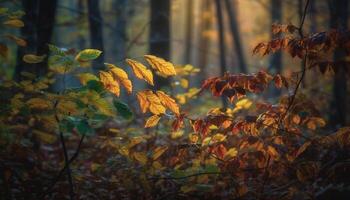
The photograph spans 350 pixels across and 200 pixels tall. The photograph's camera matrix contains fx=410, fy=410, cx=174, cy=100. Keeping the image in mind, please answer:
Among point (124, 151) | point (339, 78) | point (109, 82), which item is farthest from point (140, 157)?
point (339, 78)

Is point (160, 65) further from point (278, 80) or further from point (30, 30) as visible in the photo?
point (30, 30)

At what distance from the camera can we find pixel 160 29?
28.0 ft

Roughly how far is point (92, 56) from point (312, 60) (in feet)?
6.56

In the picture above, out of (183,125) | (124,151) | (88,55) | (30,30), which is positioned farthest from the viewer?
(30,30)

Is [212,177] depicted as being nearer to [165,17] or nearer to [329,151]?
[329,151]

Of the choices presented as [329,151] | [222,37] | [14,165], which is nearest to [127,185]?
[14,165]

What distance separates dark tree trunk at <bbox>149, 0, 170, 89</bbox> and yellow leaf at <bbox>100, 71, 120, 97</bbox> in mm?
5044

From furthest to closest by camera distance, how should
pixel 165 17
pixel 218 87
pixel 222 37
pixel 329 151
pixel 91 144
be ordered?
1. pixel 222 37
2. pixel 165 17
3. pixel 91 144
4. pixel 329 151
5. pixel 218 87

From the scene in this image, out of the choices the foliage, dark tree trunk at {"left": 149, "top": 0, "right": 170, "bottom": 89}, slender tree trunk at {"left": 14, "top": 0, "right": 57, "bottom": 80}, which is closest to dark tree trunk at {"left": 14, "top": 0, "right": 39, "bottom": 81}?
slender tree trunk at {"left": 14, "top": 0, "right": 57, "bottom": 80}

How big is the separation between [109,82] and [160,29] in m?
5.33

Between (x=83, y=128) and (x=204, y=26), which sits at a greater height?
(x=204, y=26)

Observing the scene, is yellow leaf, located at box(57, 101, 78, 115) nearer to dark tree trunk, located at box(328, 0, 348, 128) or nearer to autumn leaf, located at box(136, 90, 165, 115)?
autumn leaf, located at box(136, 90, 165, 115)

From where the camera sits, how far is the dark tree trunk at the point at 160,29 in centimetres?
848

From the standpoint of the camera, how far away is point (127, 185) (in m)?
4.07
